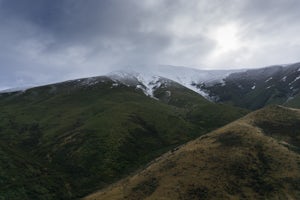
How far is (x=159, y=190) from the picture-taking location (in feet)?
239

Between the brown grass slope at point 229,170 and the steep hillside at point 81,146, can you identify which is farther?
the steep hillside at point 81,146

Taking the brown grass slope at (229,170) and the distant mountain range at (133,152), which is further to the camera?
the distant mountain range at (133,152)

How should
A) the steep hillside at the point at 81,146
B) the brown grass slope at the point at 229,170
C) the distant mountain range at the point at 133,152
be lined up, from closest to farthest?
1. the brown grass slope at the point at 229,170
2. the distant mountain range at the point at 133,152
3. the steep hillside at the point at 81,146

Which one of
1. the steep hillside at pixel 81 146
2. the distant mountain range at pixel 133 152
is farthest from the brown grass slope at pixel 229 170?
the steep hillside at pixel 81 146

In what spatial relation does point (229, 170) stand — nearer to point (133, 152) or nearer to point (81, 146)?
point (133, 152)

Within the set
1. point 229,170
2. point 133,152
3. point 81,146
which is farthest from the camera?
point 81,146

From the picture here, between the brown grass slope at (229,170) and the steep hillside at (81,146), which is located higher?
the brown grass slope at (229,170)

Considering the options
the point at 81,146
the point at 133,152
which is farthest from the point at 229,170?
the point at 81,146

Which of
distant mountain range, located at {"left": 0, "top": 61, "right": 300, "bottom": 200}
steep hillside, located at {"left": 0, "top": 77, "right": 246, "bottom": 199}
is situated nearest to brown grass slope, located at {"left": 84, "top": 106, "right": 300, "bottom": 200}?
distant mountain range, located at {"left": 0, "top": 61, "right": 300, "bottom": 200}

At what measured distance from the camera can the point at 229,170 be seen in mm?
75688

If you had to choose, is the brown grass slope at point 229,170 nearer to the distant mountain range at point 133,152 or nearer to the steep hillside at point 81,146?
the distant mountain range at point 133,152

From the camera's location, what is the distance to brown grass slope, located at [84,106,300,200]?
69.1 meters

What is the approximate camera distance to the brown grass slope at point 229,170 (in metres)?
69.1

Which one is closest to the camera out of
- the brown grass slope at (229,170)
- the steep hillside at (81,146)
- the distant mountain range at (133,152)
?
the brown grass slope at (229,170)
